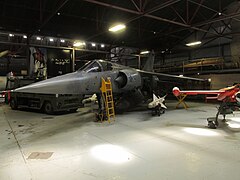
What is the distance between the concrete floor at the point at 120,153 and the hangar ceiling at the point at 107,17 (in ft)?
23.1

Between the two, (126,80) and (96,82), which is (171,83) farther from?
(96,82)

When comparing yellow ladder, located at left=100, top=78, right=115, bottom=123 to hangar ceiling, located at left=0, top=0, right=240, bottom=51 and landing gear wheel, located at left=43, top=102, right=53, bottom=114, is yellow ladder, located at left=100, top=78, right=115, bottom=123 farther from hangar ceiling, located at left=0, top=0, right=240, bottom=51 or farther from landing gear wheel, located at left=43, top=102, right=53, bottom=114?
hangar ceiling, located at left=0, top=0, right=240, bottom=51

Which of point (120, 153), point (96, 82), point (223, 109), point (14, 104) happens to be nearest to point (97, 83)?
point (96, 82)

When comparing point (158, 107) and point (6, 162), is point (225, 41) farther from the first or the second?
point (6, 162)

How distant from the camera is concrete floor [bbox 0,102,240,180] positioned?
295 cm

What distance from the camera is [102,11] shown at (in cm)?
1412

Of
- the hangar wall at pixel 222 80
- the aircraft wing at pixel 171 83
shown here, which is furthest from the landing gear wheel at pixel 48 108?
the hangar wall at pixel 222 80

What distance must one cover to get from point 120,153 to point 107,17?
1394 centimetres

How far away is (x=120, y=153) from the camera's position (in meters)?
3.84

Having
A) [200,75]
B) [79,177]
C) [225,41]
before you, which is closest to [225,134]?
[79,177]

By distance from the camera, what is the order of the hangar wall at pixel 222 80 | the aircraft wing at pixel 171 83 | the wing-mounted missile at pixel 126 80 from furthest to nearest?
the hangar wall at pixel 222 80 → the aircraft wing at pixel 171 83 → the wing-mounted missile at pixel 126 80

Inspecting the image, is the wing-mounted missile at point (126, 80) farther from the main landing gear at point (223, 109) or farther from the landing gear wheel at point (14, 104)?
the landing gear wheel at point (14, 104)

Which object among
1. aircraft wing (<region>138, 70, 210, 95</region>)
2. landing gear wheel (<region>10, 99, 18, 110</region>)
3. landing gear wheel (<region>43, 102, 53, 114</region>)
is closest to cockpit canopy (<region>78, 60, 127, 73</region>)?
aircraft wing (<region>138, 70, 210, 95</region>)

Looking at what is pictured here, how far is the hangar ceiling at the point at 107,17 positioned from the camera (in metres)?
12.0
